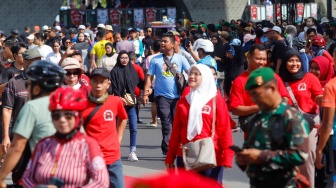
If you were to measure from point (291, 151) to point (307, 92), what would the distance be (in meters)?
3.63

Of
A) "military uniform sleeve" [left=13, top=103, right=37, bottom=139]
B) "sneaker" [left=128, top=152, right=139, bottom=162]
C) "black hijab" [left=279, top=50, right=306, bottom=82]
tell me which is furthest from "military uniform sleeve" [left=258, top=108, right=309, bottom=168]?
"sneaker" [left=128, top=152, right=139, bottom=162]

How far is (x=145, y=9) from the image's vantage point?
38000mm

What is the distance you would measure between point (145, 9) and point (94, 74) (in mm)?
29851

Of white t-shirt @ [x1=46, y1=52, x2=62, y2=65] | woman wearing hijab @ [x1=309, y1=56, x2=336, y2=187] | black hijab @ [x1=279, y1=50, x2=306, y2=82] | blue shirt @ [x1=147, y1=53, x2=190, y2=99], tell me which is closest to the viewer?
black hijab @ [x1=279, y1=50, x2=306, y2=82]

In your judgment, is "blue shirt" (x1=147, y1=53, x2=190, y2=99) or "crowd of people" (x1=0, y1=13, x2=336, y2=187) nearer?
"crowd of people" (x1=0, y1=13, x2=336, y2=187)

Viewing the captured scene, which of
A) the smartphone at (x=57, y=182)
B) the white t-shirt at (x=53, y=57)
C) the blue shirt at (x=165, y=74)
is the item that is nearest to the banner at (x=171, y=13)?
the white t-shirt at (x=53, y=57)

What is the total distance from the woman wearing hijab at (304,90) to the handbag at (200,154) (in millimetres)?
1213

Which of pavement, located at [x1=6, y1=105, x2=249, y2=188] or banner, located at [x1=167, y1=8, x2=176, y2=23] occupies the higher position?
banner, located at [x1=167, y1=8, x2=176, y2=23]

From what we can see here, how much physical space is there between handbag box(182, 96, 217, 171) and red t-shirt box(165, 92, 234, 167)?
0.15 ft

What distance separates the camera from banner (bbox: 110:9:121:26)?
3803 centimetres

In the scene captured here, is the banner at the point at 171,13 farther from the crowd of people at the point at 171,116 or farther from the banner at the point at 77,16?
the crowd of people at the point at 171,116

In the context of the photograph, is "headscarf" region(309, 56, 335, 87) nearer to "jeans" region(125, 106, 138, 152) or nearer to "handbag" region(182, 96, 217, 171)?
"handbag" region(182, 96, 217, 171)

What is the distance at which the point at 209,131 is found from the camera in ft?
27.2

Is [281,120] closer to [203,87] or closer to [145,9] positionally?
[203,87]
